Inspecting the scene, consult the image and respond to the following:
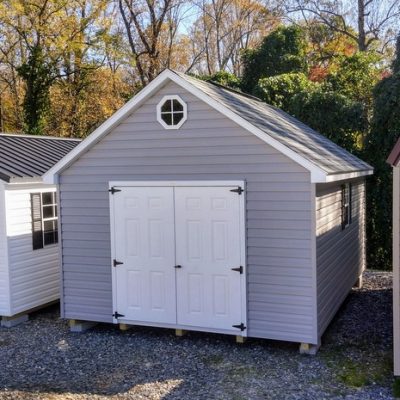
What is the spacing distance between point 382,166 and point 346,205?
4.80m

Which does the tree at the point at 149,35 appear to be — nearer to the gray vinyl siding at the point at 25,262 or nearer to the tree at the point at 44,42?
the tree at the point at 44,42

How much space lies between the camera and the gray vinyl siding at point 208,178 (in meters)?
7.16

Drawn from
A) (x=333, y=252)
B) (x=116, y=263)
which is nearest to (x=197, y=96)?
(x=116, y=263)

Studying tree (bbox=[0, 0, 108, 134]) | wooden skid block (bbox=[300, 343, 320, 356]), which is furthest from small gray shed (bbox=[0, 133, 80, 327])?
tree (bbox=[0, 0, 108, 134])

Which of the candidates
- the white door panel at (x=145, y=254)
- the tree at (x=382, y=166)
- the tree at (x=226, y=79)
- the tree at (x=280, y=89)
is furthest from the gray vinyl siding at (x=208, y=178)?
the tree at (x=226, y=79)

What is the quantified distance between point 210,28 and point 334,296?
23.2m

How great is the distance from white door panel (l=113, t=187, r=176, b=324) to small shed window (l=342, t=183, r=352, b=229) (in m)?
3.40

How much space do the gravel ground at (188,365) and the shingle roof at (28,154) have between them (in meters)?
2.71

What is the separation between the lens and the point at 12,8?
22781mm

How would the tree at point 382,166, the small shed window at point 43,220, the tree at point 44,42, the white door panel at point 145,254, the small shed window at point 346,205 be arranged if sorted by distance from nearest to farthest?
the white door panel at point 145,254 → the small shed window at point 346,205 → the small shed window at point 43,220 → the tree at point 382,166 → the tree at point 44,42

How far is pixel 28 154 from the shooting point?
10.6 metres

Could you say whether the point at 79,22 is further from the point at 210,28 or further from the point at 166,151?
the point at 166,151

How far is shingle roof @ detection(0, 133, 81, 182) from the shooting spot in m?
9.17

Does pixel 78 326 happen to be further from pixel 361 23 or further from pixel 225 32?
pixel 225 32
